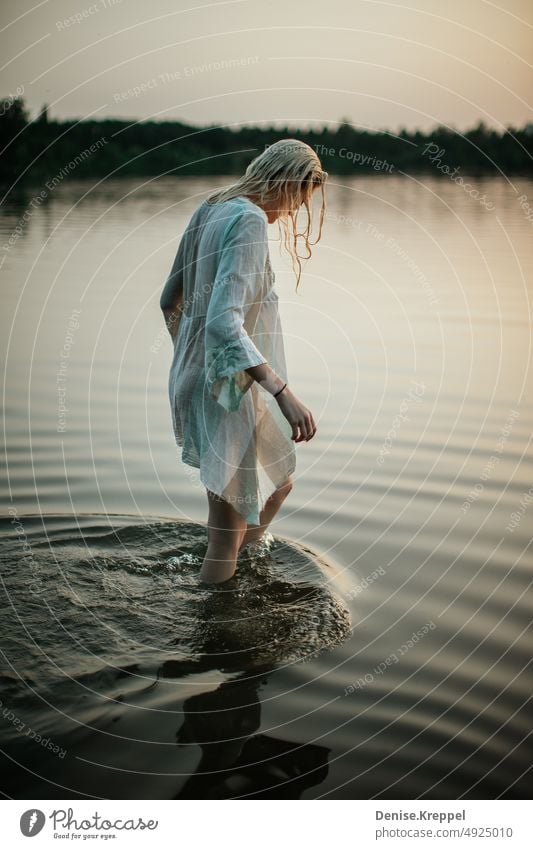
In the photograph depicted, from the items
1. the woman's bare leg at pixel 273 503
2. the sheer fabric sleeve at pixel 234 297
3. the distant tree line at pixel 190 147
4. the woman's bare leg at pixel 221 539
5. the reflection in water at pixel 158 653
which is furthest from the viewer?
the distant tree line at pixel 190 147

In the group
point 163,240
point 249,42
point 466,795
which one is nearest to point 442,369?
point 249,42

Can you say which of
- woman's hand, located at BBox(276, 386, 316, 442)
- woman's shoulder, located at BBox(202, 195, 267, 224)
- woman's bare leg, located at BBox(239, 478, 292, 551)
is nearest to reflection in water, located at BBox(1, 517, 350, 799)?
woman's bare leg, located at BBox(239, 478, 292, 551)

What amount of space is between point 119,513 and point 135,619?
1.34 m

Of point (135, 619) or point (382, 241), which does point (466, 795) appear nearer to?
point (135, 619)

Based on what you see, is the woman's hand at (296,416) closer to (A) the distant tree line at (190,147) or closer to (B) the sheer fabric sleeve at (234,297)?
(B) the sheer fabric sleeve at (234,297)

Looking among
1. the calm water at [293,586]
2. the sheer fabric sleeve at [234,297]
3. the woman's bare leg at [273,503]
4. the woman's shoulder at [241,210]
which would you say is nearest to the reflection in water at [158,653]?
the calm water at [293,586]

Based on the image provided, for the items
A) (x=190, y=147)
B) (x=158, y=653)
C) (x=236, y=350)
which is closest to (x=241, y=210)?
(x=236, y=350)

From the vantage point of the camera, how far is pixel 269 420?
4.16 metres

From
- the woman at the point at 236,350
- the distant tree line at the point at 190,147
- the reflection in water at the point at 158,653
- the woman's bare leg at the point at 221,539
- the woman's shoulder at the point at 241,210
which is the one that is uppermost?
the distant tree line at the point at 190,147

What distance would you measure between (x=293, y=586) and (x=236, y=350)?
55.4 inches

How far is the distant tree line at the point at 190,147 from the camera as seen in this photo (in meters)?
13.2

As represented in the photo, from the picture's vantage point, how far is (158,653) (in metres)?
3.75

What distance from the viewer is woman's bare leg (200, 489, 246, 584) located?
3973 millimetres

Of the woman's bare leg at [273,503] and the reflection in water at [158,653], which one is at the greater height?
the woman's bare leg at [273,503]
